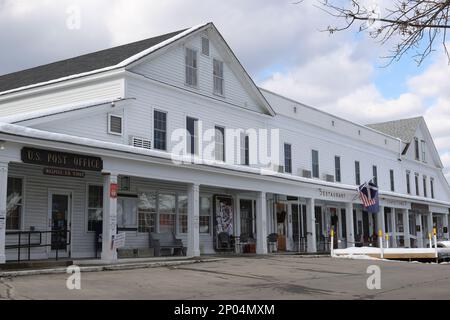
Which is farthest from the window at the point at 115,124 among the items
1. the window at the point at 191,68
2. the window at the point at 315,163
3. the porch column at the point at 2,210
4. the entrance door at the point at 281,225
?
the window at the point at 315,163

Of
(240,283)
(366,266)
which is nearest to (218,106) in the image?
(366,266)

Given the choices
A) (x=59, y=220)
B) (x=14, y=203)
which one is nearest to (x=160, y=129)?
(x=59, y=220)

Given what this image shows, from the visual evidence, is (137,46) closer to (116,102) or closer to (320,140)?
(116,102)

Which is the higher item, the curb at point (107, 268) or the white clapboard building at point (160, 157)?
the white clapboard building at point (160, 157)

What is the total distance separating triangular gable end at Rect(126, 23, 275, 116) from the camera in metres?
21.6

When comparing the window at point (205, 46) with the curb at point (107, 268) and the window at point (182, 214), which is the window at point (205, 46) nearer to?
the window at point (182, 214)

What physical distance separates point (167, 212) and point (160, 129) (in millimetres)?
3247

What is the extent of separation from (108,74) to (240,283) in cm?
1030

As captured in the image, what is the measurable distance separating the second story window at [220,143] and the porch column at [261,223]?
2.26 m

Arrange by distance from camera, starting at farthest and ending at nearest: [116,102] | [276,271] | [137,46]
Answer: [137,46] → [116,102] → [276,271]

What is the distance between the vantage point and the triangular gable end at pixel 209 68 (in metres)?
21.6

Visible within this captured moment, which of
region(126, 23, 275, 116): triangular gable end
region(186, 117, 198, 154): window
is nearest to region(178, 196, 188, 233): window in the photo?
region(186, 117, 198, 154): window

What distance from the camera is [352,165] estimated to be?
36.0m

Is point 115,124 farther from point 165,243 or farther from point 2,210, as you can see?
point 2,210
